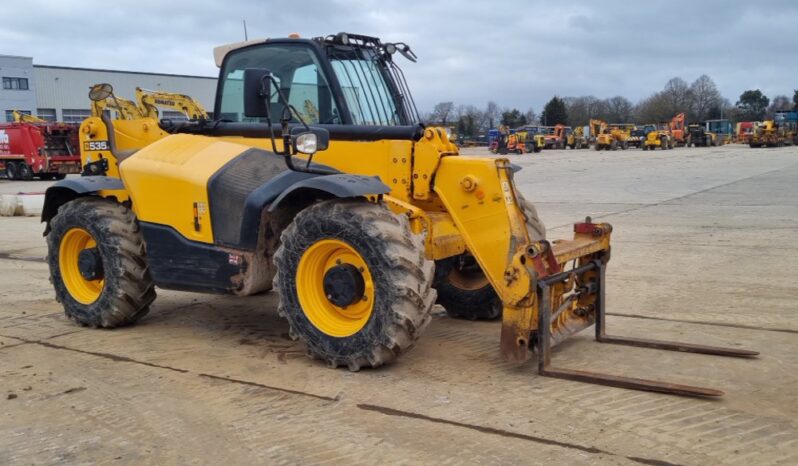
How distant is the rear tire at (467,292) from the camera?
21.8 ft

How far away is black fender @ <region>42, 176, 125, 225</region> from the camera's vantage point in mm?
6582

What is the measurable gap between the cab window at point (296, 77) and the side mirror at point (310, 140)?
0.55 meters

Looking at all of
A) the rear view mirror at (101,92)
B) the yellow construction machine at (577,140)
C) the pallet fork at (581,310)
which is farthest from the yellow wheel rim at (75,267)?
the yellow construction machine at (577,140)

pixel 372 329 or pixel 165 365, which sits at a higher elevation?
pixel 372 329

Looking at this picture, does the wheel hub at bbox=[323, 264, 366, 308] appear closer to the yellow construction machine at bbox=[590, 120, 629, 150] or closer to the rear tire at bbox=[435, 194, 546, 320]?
the rear tire at bbox=[435, 194, 546, 320]

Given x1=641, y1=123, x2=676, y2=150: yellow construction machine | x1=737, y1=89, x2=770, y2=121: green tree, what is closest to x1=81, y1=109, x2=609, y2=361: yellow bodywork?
x1=641, y1=123, x2=676, y2=150: yellow construction machine

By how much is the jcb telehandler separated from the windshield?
1cm

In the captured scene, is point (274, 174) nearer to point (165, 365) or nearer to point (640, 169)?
point (165, 365)

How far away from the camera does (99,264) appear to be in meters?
6.55

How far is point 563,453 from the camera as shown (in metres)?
3.82

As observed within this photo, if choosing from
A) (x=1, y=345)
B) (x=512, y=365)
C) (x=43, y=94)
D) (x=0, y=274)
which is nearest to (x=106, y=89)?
(x=1, y=345)

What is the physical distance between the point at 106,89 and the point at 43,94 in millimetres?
60558

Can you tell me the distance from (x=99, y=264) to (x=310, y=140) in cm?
256

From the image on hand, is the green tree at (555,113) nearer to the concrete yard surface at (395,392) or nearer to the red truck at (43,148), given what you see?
the red truck at (43,148)
